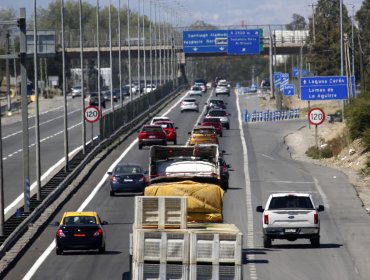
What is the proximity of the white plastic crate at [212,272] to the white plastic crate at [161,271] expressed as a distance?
14 centimetres

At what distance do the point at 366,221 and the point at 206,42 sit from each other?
102 meters

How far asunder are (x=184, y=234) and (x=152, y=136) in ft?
167

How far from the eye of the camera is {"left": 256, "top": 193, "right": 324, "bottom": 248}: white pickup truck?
34188 mm

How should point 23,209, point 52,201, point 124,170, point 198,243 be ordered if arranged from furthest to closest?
point 124,170 → point 52,201 → point 23,209 → point 198,243

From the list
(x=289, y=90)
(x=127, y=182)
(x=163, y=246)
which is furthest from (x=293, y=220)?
(x=289, y=90)

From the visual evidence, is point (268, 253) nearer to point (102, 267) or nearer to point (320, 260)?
point (320, 260)

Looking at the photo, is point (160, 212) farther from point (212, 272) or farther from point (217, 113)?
point (217, 113)

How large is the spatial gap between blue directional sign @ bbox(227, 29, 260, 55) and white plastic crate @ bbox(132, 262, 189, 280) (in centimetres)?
11585

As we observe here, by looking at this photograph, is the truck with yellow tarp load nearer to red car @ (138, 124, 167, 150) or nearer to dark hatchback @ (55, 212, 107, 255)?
dark hatchback @ (55, 212, 107, 255)

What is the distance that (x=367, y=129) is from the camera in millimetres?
63281

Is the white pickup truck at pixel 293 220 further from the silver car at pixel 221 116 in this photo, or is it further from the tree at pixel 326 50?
the tree at pixel 326 50

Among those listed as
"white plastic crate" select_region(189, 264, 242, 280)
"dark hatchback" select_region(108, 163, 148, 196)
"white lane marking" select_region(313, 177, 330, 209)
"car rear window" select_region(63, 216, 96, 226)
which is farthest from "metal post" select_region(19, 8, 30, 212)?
"white plastic crate" select_region(189, 264, 242, 280)

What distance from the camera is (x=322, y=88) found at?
7525cm

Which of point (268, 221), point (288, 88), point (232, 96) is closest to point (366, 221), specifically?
point (268, 221)
